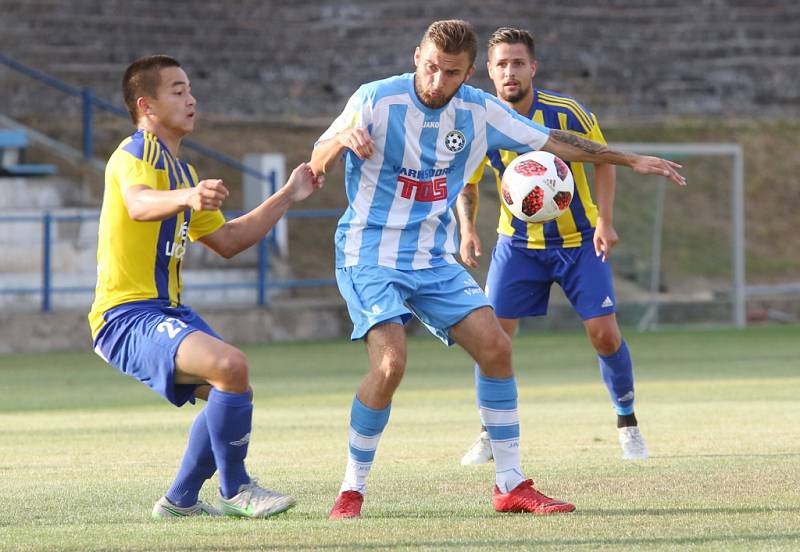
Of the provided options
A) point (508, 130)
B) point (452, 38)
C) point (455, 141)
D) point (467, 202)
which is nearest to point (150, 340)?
point (455, 141)

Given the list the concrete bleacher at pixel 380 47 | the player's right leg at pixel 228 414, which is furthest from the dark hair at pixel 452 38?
the concrete bleacher at pixel 380 47

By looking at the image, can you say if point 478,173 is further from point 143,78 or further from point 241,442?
point 241,442

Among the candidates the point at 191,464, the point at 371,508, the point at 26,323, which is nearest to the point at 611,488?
the point at 371,508

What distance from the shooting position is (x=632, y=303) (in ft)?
75.9

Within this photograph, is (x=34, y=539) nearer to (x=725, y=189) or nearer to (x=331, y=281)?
(x=331, y=281)

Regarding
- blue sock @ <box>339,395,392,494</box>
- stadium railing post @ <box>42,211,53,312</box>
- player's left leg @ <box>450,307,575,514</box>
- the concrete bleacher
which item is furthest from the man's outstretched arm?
the concrete bleacher

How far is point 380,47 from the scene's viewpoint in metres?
31.5

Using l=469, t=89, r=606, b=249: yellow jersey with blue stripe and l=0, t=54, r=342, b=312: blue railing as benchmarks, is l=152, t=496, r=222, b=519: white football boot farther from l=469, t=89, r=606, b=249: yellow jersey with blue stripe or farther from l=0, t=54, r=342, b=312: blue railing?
l=0, t=54, r=342, b=312: blue railing

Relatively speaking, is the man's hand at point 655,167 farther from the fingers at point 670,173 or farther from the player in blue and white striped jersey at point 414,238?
the player in blue and white striped jersey at point 414,238

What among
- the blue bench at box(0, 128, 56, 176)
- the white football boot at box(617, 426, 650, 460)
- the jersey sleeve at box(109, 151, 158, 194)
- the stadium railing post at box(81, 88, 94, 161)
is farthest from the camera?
the stadium railing post at box(81, 88, 94, 161)

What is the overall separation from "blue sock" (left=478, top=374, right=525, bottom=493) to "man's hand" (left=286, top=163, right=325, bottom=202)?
43.6 inches

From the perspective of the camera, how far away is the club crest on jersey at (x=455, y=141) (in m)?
6.94

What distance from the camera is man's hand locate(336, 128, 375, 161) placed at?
21.5ft

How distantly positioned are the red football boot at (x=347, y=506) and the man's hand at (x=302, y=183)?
1196 millimetres
